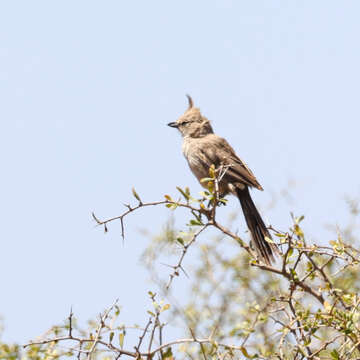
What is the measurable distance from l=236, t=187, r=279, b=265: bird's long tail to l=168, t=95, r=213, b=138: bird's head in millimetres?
1236

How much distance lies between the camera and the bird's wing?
21.7 ft

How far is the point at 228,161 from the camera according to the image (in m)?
6.95

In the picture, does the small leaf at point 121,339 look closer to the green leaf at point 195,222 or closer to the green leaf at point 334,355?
the green leaf at point 195,222

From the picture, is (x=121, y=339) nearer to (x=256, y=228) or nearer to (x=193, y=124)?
(x=256, y=228)

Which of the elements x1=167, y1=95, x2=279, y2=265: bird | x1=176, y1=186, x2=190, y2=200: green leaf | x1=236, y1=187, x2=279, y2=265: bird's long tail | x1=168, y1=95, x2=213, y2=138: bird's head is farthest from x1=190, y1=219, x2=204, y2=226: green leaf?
x1=168, y1=95, x2=213, y2=138: bird's head

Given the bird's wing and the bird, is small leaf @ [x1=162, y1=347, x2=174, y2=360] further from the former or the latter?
the bird's wing

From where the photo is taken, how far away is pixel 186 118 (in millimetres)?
7871

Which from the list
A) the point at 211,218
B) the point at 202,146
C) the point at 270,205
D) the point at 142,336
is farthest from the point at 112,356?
the point at 202,146

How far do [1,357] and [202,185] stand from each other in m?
3.60

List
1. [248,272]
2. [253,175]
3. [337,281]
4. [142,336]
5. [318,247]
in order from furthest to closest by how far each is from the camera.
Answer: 1. [253,175]
2. [248,272]
3. [337,281]
4. [318,247]
5. [142,336]

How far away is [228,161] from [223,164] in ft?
0.51

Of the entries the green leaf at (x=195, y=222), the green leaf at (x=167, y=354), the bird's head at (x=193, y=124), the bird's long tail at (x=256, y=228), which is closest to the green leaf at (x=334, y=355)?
the green leaf at (x=167, y=354)

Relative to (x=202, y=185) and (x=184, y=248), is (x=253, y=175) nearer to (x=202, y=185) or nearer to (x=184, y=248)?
(x=202, y=185)

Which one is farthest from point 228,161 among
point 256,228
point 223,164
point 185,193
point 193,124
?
point 185,193
